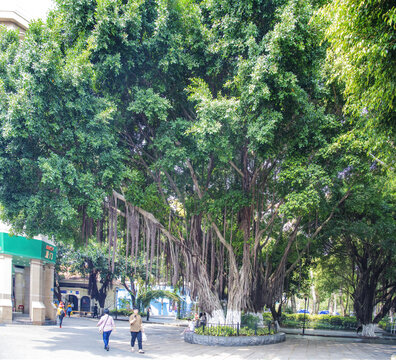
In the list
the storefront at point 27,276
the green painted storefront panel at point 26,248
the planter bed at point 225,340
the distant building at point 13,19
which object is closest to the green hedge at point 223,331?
the planter bed at point 225,340

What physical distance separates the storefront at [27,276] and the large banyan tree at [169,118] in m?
4.24

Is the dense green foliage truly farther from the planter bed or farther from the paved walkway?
the paved walkway

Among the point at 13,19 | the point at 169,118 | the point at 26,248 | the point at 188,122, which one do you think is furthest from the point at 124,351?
the point at 13,19

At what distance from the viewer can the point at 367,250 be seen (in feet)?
67.2

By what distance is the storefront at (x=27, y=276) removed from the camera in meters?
16.3

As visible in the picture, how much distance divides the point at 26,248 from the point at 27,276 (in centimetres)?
245

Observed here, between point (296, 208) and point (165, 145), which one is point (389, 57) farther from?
point (165, 145)

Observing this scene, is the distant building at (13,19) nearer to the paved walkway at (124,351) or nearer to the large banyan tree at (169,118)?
the large banyan tree at (169,118)

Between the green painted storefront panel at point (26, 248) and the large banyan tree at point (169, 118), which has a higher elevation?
the large banyan tree at point (169, 118)

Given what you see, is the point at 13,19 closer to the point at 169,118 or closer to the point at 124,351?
the point at 169,118

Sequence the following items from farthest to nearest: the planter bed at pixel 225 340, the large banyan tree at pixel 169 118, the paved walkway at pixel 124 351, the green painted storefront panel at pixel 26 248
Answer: the green painted storefront panel at pixel 26 248
the planter bed at pixel 225 340
the large banyan tree at pixel 169 118
the paved walkway at pixel 124 351

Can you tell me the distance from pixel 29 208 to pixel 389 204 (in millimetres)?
13653

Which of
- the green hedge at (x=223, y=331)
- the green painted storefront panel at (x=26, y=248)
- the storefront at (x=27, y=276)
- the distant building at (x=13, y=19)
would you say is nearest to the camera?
Result: the green hedge at (x=223, y=331)

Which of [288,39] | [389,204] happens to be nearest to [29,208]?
[288,39]
